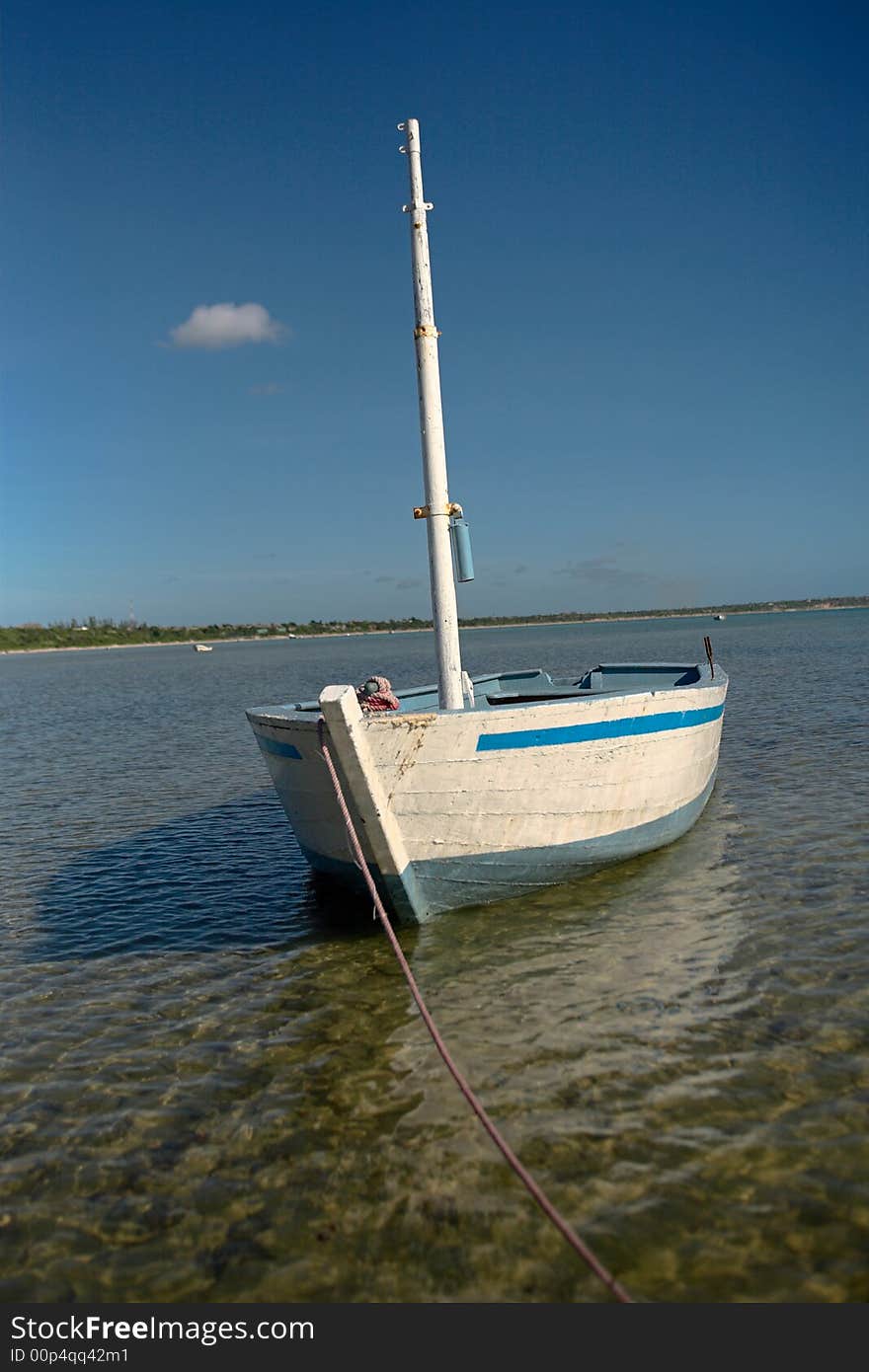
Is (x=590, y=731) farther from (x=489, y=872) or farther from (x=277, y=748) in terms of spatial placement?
(x=277, y=748)

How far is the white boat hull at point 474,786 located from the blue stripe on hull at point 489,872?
0.6 inches

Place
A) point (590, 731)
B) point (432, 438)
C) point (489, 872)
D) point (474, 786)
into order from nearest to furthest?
point (474, 786)
point (590, 731)
point (489, 872)
point (432, 438)

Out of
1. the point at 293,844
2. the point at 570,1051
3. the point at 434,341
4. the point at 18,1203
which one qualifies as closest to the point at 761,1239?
the point at 570,1051

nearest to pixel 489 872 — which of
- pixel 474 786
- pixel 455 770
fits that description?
pixel 474 786

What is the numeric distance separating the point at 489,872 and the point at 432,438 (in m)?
4.90

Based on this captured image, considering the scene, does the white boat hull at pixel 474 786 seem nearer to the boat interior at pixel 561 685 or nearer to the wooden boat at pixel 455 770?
the wooden boat at pixel 455 770

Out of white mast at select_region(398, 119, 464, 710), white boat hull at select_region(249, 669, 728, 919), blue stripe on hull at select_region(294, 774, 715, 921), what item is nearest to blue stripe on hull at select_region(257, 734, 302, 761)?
white boat hull at select_region(249, 669, 728, 919)

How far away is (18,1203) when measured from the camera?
4938 millimetres

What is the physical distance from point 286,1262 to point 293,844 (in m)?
9.14

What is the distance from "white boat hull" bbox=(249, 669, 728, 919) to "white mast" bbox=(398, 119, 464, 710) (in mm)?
1326

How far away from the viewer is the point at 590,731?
896 centimetres

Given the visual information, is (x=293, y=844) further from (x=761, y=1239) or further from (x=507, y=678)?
(x=761, y=1239)

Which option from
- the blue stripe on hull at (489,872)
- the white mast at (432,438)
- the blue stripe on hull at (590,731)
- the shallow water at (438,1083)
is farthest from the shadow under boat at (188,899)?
the white mast at (432,438)

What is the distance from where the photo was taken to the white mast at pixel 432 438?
973 cm
